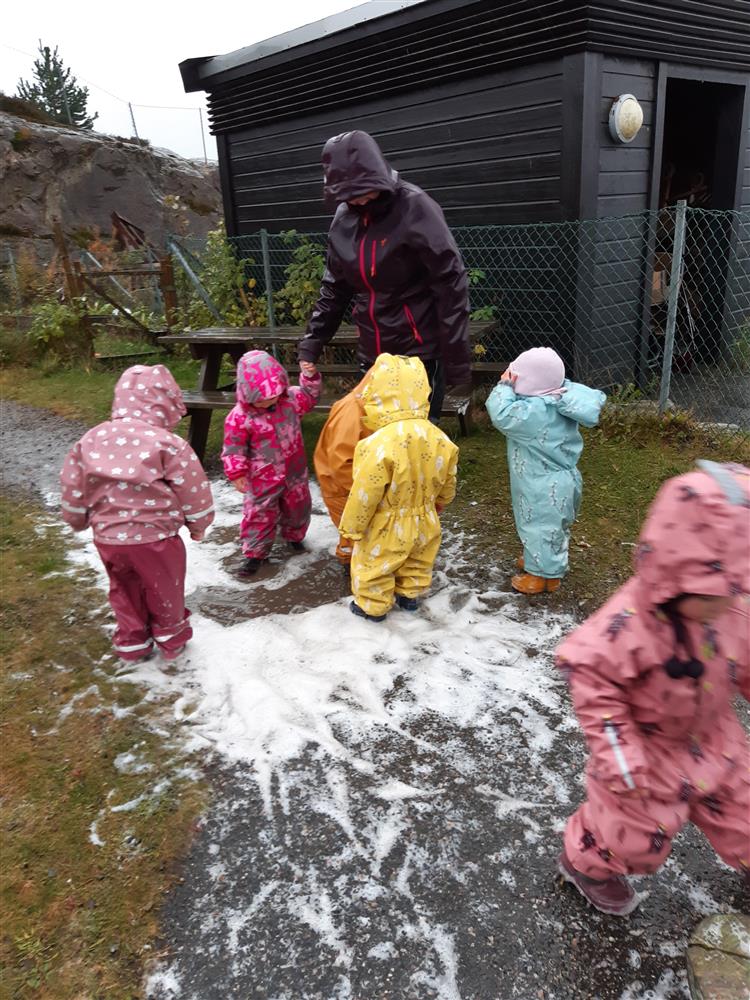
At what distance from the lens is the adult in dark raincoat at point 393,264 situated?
3533mm

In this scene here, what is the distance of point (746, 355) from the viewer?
725 cm

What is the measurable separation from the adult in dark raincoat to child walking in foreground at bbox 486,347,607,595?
58 centimetres

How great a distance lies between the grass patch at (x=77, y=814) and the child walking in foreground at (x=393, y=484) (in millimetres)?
1184

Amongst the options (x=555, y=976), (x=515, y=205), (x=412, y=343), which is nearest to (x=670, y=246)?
(x=515, y=205)

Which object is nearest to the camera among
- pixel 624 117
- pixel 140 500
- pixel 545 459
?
pixel 140 500

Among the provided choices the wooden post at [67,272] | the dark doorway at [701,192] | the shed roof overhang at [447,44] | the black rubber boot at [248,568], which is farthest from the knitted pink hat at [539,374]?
the wooden post at [67,272]

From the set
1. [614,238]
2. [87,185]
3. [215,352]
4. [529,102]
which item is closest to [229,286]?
[215,352]

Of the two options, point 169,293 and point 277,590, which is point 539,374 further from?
point 169,293

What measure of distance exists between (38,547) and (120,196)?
15.7 metres

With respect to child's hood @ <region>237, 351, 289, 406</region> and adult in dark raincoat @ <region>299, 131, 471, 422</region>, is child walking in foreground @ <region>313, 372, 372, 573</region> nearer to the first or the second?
child's hood @ <region>237, 351, 289, 406</region>

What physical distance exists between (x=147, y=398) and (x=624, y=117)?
4.46 meters

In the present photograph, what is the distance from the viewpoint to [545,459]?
3.48m

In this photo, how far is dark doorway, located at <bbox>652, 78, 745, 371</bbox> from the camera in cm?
687

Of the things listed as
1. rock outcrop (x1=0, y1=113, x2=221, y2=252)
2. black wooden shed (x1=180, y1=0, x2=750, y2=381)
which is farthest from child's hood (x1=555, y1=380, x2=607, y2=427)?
rock outcrop (x1=0, y1=113, x2=221, y2=252)
